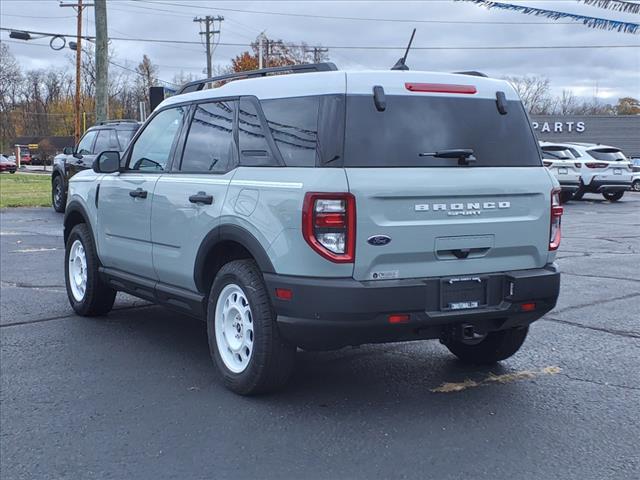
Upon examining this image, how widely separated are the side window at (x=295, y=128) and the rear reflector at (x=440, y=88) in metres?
0.62

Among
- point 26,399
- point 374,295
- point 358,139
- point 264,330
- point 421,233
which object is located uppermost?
point 358,139

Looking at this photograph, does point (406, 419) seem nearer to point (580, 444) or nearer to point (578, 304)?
point (580, 444)

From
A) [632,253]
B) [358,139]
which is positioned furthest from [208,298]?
[632,253]

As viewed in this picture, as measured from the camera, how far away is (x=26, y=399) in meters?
4.78

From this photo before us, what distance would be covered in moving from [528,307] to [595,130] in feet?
169

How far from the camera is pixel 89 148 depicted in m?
16.2

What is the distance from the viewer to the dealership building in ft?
170

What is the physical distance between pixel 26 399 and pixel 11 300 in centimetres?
337

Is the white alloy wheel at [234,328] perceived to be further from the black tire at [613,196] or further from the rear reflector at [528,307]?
the black tire at [613,196]

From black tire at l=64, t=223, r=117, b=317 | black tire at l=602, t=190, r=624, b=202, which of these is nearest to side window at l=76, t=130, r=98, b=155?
black tire at l=64, t=223, r=117, b=317

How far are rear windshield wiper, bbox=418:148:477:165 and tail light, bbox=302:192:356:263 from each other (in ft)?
2.16

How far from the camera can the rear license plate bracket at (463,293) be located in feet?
14.5

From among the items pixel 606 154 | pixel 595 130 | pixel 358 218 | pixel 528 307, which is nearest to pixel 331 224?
pixel 358 218

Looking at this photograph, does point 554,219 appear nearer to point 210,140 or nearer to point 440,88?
point 440,88
